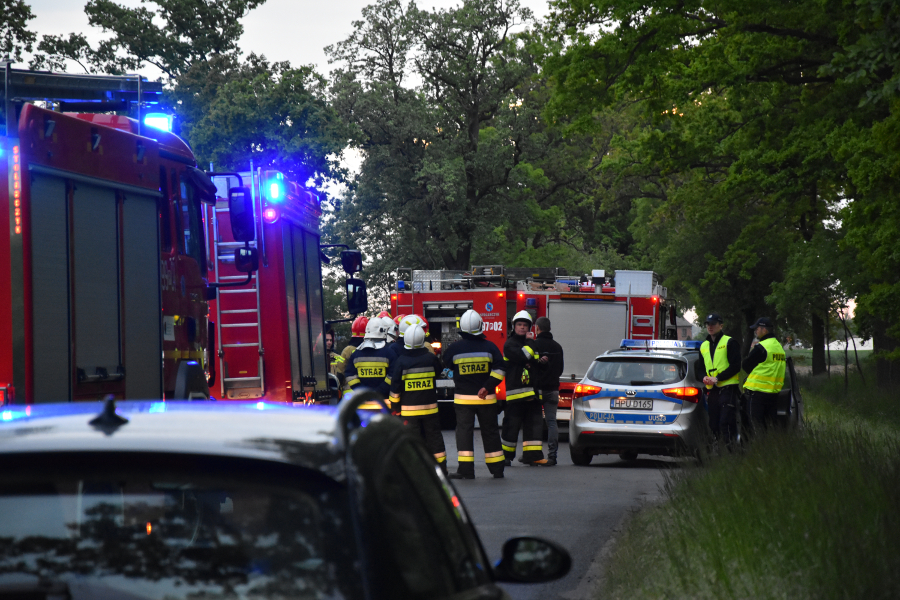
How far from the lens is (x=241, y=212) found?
1006 centimetres

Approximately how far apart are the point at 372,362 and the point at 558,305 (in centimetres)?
1014

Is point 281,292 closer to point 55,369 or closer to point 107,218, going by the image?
point 107,218

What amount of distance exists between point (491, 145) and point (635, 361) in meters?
29.9

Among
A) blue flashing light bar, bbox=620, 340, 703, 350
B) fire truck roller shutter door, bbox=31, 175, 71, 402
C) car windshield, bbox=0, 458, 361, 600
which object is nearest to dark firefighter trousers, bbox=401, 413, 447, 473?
blue flashing light bar, bbox=620, 340, 703, 350

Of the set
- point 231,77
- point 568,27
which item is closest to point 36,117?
point 568,27

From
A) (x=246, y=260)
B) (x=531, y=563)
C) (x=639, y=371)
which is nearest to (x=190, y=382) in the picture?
(x=246, y=260)

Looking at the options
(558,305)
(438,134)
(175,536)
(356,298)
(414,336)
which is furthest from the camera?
(438,134)

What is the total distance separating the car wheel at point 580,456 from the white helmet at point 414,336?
3.42 meters

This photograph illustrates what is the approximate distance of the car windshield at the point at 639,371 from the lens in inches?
568

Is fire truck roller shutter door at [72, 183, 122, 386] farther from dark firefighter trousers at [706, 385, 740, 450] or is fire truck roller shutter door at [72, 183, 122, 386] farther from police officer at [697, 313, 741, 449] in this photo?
dark firefighter trousers at [706, 385, 740, 450]

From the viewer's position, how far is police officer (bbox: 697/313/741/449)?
569 inches

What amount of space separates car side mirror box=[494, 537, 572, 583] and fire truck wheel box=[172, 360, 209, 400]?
5.38 meters

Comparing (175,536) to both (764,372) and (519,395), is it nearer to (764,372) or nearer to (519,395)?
(519,395)

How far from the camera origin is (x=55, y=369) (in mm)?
6598
